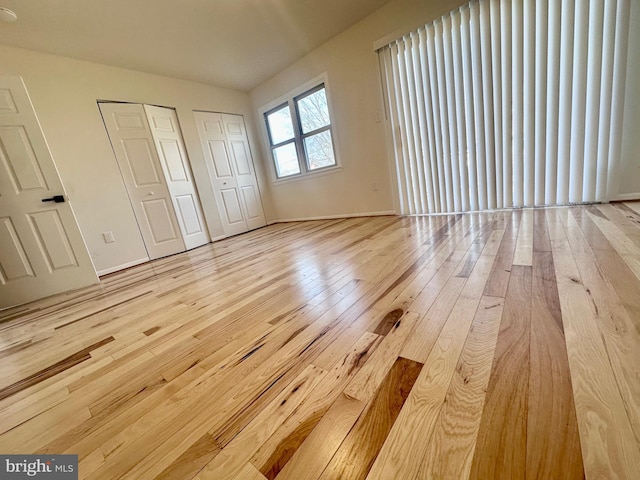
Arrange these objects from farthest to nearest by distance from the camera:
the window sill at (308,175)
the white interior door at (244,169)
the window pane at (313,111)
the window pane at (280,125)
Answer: the white interior door at (244,169) → the window pane at (280,125) → the window sill at (308,175) → the window pane at (313,111)

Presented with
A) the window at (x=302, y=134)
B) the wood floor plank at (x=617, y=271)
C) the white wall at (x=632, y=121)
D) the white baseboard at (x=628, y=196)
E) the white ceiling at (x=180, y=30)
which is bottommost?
the wood floor plank at (x=617, y=271)

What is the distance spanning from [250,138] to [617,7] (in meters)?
4.41

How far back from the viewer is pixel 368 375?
0.69 meters

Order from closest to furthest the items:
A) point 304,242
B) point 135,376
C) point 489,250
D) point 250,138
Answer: point 135,376 < point 489,250 < point 304,242 < point 250,138

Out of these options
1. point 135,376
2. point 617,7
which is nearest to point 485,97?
point 617,7

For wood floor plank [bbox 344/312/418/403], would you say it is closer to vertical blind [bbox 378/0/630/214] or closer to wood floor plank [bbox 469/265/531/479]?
wood floor plank [bbox 469/265/531/479]

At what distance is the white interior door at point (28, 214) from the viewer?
2113 mm

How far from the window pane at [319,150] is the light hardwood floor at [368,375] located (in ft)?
8.57

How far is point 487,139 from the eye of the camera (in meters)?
2.41

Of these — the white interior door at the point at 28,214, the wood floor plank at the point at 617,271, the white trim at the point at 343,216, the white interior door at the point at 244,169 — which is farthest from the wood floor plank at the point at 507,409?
the white interior door at the point at 244,169

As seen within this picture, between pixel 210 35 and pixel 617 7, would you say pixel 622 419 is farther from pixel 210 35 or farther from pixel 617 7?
pixel 210 35

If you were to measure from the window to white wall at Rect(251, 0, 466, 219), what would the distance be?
20 cm

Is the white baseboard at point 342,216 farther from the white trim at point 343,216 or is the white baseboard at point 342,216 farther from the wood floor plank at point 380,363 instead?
the wood floor plank at point 380,363

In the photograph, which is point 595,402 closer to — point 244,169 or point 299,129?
point 299,129
